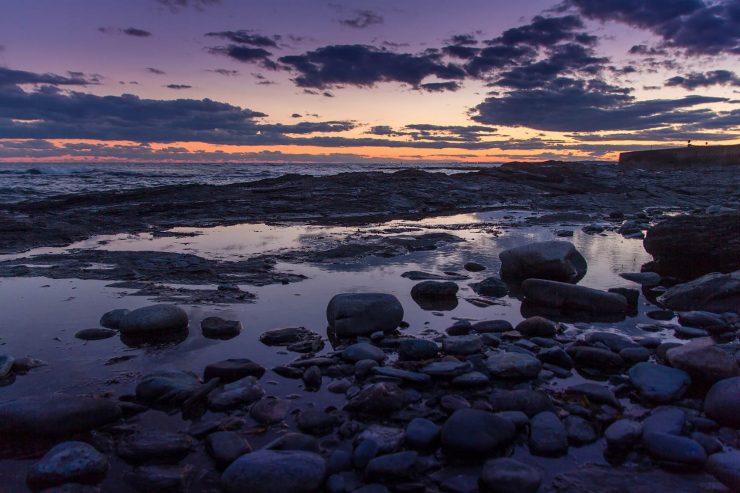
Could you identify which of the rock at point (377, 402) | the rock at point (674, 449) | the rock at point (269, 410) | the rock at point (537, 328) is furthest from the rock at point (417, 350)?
the rock at point (674, 449)

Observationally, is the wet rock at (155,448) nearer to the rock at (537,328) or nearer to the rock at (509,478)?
the rock at (509,478)

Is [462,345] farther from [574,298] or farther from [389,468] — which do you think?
[574,298]

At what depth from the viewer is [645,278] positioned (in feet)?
21.4

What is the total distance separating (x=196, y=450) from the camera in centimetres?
262

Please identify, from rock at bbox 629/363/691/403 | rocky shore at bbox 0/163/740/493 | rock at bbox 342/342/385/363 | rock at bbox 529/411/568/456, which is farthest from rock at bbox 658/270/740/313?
rock at bbox 342/342/385/363

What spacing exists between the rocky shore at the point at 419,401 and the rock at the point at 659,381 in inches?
0.5

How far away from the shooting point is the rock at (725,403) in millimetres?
2830

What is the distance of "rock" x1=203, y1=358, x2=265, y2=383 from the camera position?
3.52 m

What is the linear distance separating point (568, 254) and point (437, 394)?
4162 mm

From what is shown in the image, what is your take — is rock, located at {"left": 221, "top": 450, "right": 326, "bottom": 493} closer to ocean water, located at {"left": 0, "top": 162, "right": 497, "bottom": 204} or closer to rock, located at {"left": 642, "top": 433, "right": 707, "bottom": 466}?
rock, located at {"left": 642, "top": 433, "right": 707, "bottom": 466}

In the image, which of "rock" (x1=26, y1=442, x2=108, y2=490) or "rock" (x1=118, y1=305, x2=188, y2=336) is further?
"rock" (x1=118, y1=305, x2=188, y2=336)

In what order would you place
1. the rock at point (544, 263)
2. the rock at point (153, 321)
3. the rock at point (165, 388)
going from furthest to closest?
the rock at point (544, 263) < the rock at point (153, 321) < the rock at point (165, 388)

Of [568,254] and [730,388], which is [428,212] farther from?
[730,388]

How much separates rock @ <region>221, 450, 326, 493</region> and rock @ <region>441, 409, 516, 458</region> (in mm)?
689
